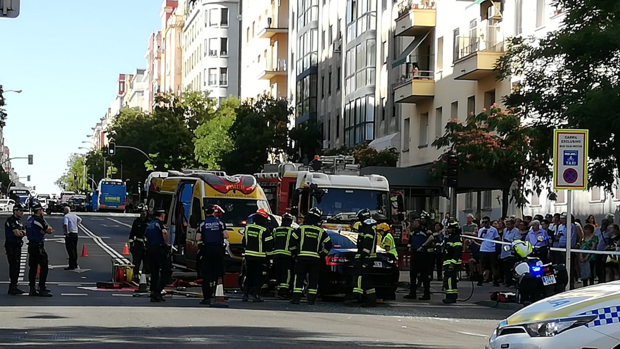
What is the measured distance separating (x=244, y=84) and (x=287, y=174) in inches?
2417

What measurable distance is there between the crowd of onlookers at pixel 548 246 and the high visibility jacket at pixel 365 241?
4051 mm

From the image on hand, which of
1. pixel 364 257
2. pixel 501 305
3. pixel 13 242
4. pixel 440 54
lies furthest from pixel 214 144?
pixel 364 257

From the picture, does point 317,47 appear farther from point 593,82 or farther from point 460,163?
point 593,82

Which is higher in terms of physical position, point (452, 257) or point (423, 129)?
point (423, 129)

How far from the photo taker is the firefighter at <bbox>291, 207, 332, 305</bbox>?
21.7m

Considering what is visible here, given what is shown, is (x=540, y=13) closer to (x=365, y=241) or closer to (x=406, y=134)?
(x=406, y=134)

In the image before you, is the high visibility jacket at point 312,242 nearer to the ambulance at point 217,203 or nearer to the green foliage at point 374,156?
the ambulance at point 217,203

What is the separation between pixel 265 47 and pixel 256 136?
69.8 feet

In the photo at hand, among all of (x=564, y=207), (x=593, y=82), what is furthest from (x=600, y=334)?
(x=564, y=207)

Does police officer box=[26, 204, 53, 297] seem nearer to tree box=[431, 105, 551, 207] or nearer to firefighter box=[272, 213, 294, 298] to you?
firefighter box=[272, 213, 294, 298]

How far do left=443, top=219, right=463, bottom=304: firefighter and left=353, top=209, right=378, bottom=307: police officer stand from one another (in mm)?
1754

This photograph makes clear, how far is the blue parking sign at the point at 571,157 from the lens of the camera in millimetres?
19156

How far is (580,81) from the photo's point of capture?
22.9m

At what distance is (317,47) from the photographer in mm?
66625
